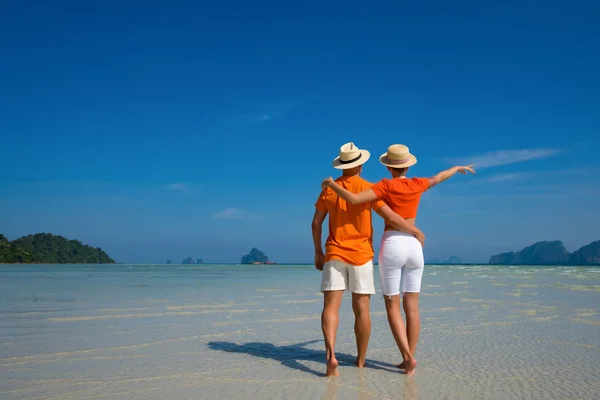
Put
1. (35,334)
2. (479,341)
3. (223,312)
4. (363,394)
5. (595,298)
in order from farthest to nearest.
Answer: (595,298) → (223,312) → (35,334) → (479,341) → (363,394)

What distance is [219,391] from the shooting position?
4.14 meters

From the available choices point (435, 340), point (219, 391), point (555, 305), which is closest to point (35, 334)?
point (219, 391)

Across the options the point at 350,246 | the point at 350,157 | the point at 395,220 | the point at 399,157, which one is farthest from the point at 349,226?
the point at 399,157

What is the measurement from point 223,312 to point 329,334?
17.6 feet

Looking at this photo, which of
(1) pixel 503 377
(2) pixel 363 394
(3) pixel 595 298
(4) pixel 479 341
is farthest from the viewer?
(3) pixel 595 298

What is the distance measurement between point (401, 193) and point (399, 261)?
67 centimetres

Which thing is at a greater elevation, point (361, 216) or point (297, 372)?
point (361, 216)

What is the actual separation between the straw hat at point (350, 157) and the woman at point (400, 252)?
11.5 inches

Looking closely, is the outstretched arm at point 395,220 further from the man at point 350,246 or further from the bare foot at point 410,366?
the bare foot at point 410,366

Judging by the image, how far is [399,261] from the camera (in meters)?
4.59

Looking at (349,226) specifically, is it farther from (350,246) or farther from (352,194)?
(352,194)

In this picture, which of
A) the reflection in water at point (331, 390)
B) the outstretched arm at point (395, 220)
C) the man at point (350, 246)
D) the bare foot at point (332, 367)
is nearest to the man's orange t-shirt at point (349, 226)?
the man at point (350, 246)

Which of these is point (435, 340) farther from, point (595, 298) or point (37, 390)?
point (595, 298)

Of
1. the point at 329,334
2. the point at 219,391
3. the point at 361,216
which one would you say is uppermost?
the point at 361,216
